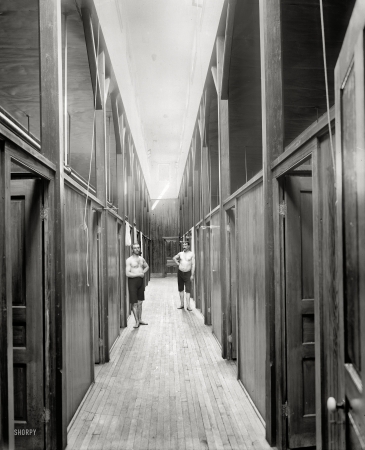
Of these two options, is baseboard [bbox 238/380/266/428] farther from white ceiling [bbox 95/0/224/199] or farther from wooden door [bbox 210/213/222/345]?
white ceiling [bbox 95/0/224/199]

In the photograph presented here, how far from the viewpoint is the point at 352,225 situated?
4.92 feet

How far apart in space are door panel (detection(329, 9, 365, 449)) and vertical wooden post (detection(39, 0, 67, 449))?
235 cm

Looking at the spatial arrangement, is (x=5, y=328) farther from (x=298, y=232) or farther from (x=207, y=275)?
(x=207, y=275)

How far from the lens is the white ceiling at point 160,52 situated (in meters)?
7.45

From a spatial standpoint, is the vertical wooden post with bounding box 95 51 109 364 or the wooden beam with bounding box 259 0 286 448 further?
the vertical wooden post with bounding box 95 51 109 364

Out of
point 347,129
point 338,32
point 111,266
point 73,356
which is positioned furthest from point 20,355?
point 338,32

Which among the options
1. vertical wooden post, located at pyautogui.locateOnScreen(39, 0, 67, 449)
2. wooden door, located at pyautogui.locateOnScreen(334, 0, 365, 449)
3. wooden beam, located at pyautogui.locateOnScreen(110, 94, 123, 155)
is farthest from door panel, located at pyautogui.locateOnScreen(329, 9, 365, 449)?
wooden beam, located at pyautogui.locateOnScreen(110, 94, 123, 155)

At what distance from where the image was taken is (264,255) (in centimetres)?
374

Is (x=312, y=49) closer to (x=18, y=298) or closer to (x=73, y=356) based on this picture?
(x=18, y=298)

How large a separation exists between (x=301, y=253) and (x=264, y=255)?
1.38 ft

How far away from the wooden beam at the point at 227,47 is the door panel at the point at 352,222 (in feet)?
14.2

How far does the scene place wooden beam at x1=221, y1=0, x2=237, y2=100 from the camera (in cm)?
542

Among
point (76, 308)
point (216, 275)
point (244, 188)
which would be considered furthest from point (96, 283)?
point (244, 188)

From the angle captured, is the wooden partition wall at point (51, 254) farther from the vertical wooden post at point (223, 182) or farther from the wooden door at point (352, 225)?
the vertical wooden post at point (223, 182)
